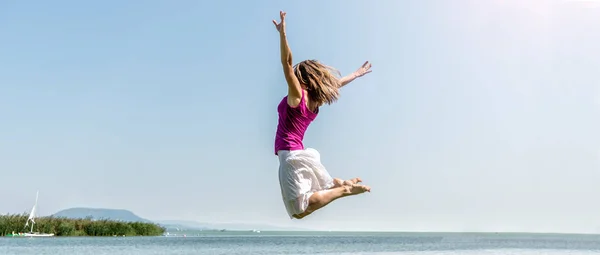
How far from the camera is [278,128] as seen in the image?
683 centimetres

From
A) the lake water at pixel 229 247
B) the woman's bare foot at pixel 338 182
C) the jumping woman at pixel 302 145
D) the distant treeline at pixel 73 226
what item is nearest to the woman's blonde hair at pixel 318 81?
the jumping woman at pixel 302 145

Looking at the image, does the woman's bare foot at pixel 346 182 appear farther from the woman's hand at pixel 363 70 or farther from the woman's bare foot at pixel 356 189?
the woman's hand at pixel 363 70

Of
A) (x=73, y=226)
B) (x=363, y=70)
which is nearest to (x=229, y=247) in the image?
(x=73, y=226)

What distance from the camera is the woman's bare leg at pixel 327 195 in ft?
22.2

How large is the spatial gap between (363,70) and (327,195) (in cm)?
134

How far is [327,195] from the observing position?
22.4 ft

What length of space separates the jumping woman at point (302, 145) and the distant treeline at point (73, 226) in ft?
217

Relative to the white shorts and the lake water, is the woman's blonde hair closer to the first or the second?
the white shorts

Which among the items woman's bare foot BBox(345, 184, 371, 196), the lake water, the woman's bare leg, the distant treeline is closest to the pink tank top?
the woman's bare leg

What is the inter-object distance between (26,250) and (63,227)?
1982cm

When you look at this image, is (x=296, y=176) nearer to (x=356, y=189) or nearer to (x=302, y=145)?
(x=302, y=145)

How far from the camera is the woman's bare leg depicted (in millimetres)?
6770

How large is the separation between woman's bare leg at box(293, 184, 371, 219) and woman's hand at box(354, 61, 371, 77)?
1.11 metres

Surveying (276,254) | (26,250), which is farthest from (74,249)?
(276,254)
